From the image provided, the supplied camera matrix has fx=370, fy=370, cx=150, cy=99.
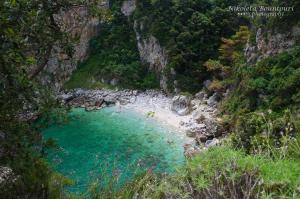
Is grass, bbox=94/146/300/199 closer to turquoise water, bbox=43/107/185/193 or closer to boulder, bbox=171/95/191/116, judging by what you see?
turquoise water, bbox=43/107/185/193

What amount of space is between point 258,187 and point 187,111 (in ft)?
101

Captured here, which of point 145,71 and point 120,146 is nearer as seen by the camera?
point 120,146

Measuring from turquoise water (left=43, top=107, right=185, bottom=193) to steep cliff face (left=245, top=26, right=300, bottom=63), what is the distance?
9.07 m

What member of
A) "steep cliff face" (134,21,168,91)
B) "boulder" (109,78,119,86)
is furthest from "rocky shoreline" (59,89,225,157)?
"steep cliff face" (134,21,168,91)

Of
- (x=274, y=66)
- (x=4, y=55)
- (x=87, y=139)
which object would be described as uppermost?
(x=4, y=55)

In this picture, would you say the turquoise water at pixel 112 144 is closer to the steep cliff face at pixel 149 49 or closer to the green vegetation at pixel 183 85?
the green vegetation at pixel 183 85

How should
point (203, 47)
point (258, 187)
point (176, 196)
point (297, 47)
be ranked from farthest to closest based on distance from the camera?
point (203, 47) → point (297, 47) → point (176, 196) → point (258, 187)

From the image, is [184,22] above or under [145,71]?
above

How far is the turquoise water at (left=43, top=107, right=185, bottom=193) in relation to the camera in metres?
21.2

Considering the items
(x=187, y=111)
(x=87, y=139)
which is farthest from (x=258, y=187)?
(x=187, y=111)

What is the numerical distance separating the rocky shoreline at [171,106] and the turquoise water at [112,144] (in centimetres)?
148

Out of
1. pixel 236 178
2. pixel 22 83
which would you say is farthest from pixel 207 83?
pixel 236 178

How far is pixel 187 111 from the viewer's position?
35.3 meters

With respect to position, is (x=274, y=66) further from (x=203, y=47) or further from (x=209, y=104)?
(x=203, y=47)
